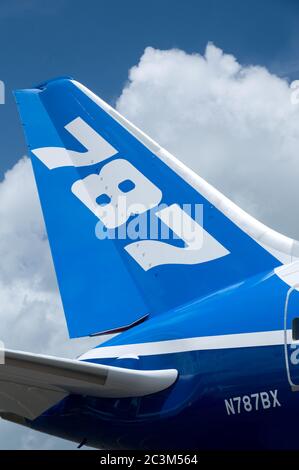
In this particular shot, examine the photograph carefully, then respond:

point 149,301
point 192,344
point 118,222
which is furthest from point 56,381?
point 118,222

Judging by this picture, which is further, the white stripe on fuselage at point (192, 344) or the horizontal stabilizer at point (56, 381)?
the white stripe on fuselage at point (192, 344)

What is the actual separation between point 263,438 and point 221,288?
A: 220 cm

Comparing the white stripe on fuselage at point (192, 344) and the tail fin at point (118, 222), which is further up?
the tail fin at point (118, 222)

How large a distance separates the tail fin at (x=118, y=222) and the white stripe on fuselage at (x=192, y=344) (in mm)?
806

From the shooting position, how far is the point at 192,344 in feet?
29.1

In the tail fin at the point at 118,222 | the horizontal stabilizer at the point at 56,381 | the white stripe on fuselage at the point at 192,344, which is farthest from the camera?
the tail fin at the point at 118,222

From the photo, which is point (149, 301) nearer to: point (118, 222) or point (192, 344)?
point (118, 222)

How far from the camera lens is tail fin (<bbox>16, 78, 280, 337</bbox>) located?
1014cm

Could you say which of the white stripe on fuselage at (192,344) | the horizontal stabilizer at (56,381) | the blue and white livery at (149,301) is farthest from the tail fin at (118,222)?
the horizontal stabilizer at (56,381)

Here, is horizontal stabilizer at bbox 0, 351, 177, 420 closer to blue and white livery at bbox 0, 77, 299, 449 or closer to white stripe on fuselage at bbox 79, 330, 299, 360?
blue and white livery at bbox 0, 77, 299, 449

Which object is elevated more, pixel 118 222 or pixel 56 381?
pixel 118 222

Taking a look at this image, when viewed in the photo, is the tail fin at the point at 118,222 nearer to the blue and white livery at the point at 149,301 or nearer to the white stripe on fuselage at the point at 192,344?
the blue and white livery at the point at 149,301

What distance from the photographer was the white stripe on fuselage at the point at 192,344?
802 cm

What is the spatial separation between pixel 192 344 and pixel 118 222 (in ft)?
10.1
